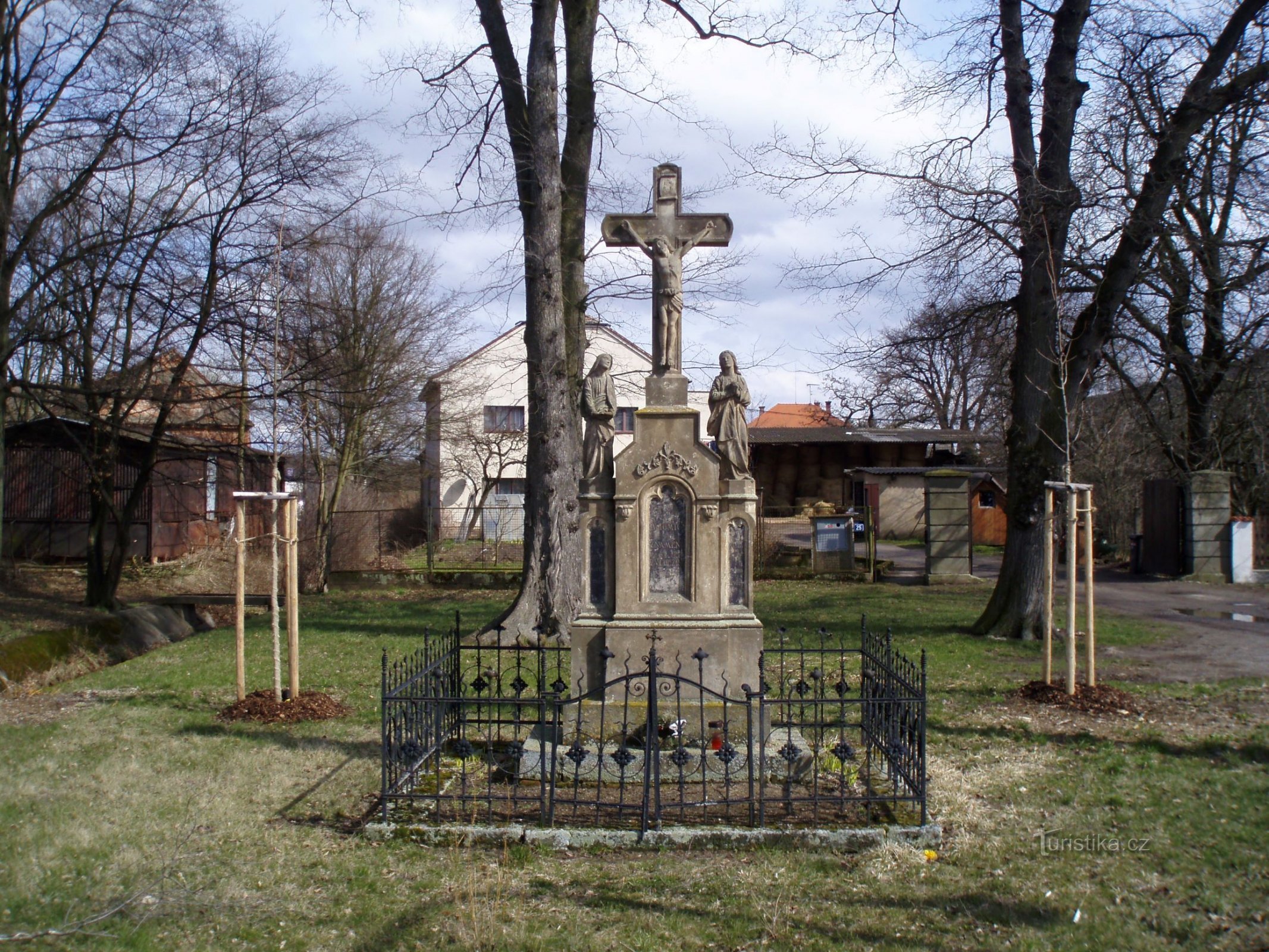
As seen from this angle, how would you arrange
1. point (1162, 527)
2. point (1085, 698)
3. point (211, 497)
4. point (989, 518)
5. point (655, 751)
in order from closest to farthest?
point (655, 751) → point (1085, 698) → point (1162, 527) → point (211, 497) → point (989, 518)

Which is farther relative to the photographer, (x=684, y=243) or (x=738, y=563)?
(x=684, y=243)

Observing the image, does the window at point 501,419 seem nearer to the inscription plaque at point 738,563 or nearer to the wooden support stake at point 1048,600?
the wooden support stake at point 1048,600

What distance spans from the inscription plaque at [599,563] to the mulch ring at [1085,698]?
14.6 ft

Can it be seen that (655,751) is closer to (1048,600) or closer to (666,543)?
(666,543)

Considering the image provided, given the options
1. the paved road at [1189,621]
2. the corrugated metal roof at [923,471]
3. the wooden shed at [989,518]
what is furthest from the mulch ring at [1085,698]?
the wooden shed at [989,518]

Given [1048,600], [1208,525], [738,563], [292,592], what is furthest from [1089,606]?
[1208,525]

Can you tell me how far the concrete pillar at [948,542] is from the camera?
66.0 feet

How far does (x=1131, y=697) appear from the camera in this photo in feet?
28.9

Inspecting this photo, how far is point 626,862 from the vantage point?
5.23m

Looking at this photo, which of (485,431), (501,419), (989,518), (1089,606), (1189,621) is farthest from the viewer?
(501,419)

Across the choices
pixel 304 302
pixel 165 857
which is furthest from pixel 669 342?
pixel 304 302

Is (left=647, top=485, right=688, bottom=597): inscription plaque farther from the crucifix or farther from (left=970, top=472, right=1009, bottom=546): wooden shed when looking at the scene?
(left=970, top=472, right=1009, bottom=546): wooden shed

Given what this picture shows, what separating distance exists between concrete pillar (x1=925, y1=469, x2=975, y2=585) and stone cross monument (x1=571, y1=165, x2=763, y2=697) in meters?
14.0

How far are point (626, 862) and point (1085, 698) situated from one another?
5293 mm
